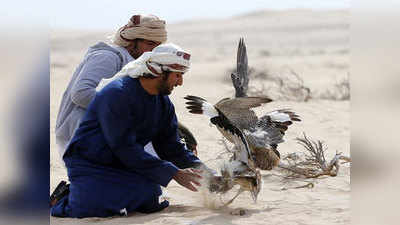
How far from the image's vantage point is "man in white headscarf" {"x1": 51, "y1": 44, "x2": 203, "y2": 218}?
4875 mm

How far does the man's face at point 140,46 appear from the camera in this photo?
19.2 feet

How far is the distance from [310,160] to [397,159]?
4.36 m

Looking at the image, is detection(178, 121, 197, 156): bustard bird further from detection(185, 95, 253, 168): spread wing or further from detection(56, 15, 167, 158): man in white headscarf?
detection(185, 95, 253, 168): spread wing

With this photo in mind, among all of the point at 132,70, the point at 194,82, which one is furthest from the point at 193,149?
the point at 194,82

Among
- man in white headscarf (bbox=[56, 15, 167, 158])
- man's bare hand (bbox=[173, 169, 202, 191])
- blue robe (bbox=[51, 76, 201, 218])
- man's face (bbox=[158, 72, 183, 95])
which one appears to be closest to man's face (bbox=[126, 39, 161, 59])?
man in white headscarf (bbox=[56, 15, 167, 158])

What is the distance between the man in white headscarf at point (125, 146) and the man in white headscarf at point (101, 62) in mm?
449

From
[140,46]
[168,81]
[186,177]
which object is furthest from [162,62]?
[140,46]

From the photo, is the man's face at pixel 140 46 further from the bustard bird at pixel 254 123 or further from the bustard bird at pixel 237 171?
the bustard bird at pixel 237 171

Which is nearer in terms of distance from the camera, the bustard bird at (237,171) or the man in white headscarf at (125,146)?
the man in white headscarf at (125,146)

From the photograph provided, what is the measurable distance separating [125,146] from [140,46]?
1257mm

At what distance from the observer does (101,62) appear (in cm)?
568

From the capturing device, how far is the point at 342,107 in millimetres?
12742

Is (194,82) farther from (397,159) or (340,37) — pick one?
(340,37)

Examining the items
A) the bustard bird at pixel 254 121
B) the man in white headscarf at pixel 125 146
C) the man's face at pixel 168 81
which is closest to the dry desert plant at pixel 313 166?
the bustard bird at pixel 254 121
